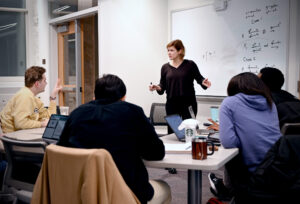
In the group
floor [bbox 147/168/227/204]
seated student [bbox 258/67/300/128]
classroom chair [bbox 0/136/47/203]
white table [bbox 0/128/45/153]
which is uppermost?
seated student [bbox 258/67/300/128]

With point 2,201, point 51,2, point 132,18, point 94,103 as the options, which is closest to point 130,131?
point 94,103

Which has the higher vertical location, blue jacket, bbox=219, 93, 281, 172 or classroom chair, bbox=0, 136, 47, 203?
blue jacket, bbox=219, 93, 281, 172

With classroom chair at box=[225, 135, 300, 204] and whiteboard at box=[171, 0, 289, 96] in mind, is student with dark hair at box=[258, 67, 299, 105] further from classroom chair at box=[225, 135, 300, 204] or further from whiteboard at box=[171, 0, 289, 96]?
whiteboard at box=[171, 0, 289, 96]

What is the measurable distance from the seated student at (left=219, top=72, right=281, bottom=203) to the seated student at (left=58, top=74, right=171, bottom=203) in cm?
53

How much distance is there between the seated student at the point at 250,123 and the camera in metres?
1.99

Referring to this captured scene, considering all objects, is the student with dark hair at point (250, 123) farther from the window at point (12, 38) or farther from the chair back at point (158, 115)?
the window at point (12, 38)

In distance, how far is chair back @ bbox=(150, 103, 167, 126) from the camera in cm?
414

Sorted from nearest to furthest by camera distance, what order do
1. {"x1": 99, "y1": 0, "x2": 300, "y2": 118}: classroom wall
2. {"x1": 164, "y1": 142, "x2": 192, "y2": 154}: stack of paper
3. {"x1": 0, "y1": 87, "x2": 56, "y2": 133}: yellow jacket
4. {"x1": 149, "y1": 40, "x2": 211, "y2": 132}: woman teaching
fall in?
{"x1": 164, "y1": 142, "x2": 192, "y2": 154}: stack of paper < {"x1": 0, "y1": 87, "x2": 56, "y2": 133}: yellow jacket < {"x1": 149, "y1": 40, "x2": 211, "y2": 132}: woman teaching < {"x1": 99, "y1": 0, "x2": 300, "y2": 118}: classroom wall

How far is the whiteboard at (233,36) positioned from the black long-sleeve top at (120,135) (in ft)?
8.91

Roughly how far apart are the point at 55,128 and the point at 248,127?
4.80 feet

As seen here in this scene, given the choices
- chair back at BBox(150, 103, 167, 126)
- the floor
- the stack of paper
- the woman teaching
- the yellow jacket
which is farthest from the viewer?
chair back at BBox(150, 103, 167, 126)

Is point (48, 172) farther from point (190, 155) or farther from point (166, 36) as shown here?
point (166, 36)

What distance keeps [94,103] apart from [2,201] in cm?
193

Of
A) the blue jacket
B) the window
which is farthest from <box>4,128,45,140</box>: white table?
the window
